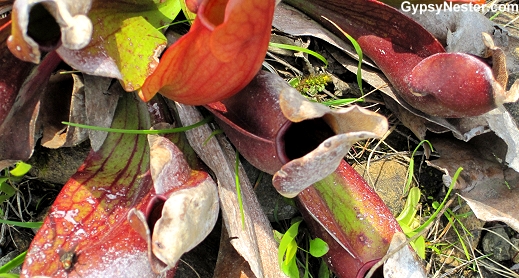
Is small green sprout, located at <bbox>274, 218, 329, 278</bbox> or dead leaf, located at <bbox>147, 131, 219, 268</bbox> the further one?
small green sprout, located at <bbox>274, 218, 329, 278</bbox>

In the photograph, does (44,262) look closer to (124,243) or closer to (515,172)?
(124,243)

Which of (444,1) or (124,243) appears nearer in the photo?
(124,243)

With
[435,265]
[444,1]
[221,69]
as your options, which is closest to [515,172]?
[435,265]

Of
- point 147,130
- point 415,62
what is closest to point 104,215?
point 147,130

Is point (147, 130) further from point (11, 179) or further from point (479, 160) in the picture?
point (479, 160)

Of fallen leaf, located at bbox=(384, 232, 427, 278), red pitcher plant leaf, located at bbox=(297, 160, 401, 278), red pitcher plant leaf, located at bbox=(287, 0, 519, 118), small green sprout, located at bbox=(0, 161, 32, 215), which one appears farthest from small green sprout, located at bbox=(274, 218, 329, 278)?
small green sprout, located at bbox=(0, 161, 32, 215)

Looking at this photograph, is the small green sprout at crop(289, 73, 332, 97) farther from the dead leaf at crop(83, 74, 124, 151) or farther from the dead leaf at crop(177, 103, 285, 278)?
the dead leaf at crop(83, 74, 124, 151)

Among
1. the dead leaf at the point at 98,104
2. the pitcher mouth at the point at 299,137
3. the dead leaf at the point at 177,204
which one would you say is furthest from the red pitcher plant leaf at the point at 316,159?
the dead leaf at the point at 98,104

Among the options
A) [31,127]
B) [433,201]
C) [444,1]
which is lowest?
[433,201]
